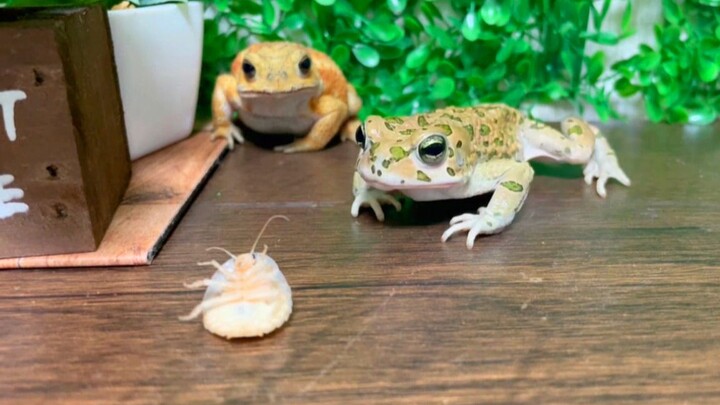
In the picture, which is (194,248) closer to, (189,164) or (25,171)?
(25,171)

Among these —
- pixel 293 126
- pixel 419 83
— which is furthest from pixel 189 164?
pixel 419 83

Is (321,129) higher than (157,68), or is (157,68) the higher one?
(157,68)

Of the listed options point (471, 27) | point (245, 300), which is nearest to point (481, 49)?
point (471, 27)

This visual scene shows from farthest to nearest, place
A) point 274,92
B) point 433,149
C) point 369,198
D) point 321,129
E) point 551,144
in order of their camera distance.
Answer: point 321,129
point 274,92
point 551,144
point 369,198
point 433,149

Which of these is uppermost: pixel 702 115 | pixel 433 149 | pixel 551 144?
pixel 433 149

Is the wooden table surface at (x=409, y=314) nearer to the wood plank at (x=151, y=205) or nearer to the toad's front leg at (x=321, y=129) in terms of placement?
the wood plank at (x=151, y=205)

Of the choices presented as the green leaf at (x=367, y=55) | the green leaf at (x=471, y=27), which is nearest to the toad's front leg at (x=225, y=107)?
the green leaf at (x=367, y=55)

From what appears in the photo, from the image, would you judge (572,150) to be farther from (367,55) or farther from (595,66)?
(367,55)
